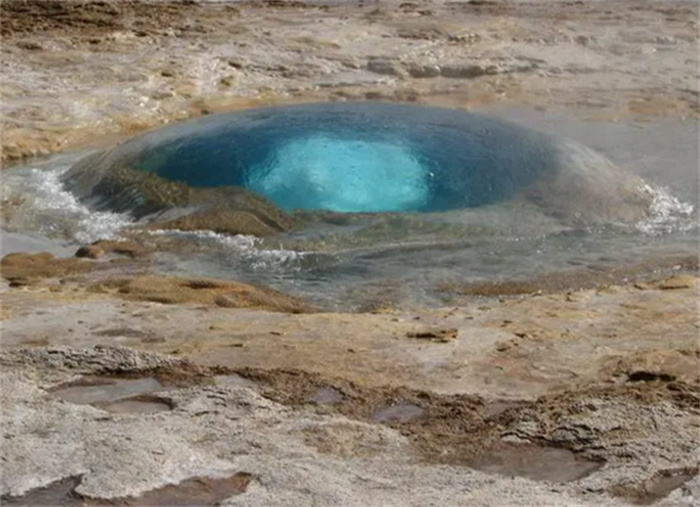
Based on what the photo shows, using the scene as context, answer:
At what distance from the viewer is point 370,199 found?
24.1 feet

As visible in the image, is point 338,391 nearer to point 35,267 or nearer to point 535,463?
point 535,463

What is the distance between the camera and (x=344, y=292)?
6.36m

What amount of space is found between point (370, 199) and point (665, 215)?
1533mm

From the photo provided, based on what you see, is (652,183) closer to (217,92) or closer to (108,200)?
(108,200)

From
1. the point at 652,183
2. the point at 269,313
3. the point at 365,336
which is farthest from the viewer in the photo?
the point at 652,183

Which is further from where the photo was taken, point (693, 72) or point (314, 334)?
point (693, 72)

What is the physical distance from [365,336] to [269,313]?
0.54 metres

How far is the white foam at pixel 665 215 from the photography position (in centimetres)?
732

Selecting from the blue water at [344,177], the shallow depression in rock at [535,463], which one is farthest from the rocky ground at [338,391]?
the blue water at [344,177]

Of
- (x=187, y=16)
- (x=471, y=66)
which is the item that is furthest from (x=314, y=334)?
(x=187, y=16)

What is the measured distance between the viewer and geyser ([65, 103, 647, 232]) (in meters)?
7.36

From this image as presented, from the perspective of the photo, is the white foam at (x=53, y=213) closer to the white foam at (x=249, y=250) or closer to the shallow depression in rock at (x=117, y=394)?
the white foam at (x=249, y=250)

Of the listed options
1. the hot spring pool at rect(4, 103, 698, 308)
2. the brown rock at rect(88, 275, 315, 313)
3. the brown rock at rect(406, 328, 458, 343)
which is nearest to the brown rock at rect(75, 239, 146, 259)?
the hot spring pool at rect(4, 103, 698, 308)

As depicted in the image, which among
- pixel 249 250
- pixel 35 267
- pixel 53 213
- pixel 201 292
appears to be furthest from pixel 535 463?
pixel 53 213
